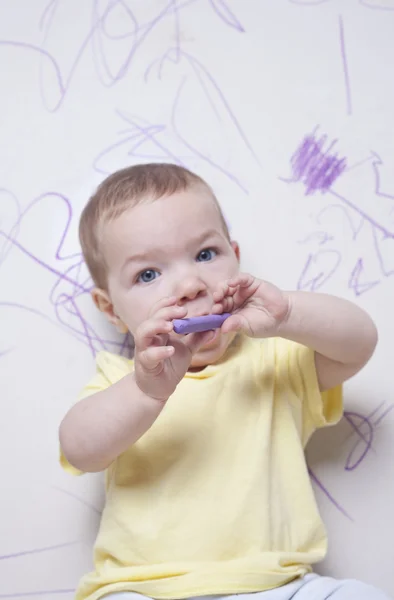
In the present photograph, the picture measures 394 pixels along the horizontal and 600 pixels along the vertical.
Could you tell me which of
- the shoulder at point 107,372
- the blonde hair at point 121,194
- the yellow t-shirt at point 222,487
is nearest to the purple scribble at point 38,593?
the yellow t-shirt at point 222,487

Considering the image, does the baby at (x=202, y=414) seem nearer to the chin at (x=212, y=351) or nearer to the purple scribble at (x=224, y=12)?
the chin at (x=212, y=351)

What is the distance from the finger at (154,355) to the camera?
644mm

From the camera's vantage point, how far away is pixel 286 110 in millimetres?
979

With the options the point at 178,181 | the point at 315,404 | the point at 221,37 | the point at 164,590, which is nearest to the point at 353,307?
the point at 315,404

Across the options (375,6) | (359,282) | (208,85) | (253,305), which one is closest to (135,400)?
(253,305)

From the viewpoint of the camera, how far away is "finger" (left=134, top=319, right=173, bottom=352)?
647 millimetres

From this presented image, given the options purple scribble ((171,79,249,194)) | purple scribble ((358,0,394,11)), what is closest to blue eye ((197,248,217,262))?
purple scribble ((171,79,249,194))

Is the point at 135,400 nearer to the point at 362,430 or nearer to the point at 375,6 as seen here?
the point at 362,430

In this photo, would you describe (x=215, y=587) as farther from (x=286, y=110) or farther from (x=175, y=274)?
(x=286, y=110)

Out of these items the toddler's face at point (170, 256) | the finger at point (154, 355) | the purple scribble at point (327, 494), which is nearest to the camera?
the finger at point (154, 355)

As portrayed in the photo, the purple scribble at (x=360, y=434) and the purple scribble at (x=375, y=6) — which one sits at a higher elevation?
the purple scribble at (x=375, y=6)

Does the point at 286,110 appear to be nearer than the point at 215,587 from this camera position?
No

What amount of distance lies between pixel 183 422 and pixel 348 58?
1.76 feet

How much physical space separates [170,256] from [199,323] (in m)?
0.11
